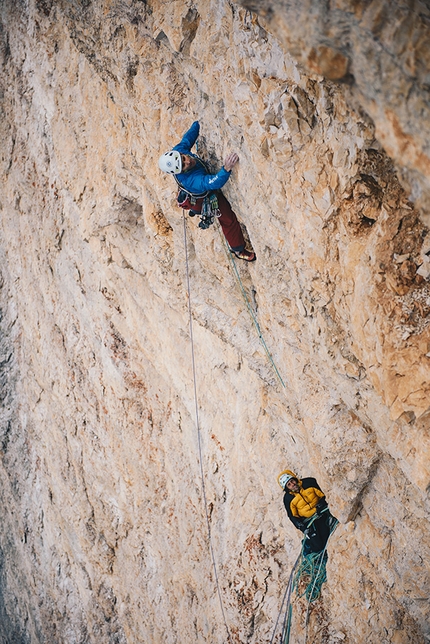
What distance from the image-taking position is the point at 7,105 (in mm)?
→ 10461

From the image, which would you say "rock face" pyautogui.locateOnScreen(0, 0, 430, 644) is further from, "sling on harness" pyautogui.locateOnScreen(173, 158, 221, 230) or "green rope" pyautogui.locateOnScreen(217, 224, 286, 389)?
"sling on harness" pyautogui.locateOnScreen(173, 158, 221, 230)

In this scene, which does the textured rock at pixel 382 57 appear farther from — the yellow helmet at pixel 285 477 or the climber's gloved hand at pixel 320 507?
the climber's gloved hand at pixel 320 507

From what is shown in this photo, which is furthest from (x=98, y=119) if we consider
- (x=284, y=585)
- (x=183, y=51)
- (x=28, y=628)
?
(x=28, y=628)

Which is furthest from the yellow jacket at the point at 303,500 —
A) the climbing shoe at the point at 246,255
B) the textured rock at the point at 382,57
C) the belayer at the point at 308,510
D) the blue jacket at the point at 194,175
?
the textured rock at the point at 382,57

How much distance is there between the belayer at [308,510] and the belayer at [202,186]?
9.45 ft

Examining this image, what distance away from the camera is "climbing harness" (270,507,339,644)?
6492 mm

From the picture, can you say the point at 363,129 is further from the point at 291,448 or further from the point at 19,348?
the point at 19,348

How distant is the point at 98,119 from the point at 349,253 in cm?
498

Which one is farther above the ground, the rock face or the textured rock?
the textured rock

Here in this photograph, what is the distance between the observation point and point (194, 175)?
5.05 metres

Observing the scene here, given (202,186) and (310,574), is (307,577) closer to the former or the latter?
(310,574)

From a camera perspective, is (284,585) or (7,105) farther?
(7,105)

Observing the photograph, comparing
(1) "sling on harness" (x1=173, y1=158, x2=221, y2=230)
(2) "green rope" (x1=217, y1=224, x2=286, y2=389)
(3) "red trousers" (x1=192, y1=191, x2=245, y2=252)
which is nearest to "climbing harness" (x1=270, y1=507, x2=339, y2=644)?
(2) "green rope" (x1=217, y1=224, x2=286, y2=389)

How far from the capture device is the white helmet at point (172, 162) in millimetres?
4891
